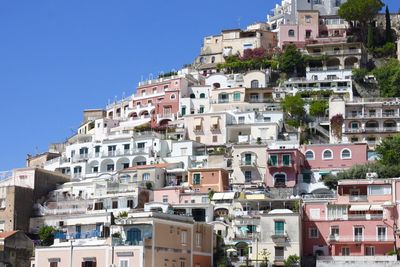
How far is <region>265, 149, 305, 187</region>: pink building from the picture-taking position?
79125 mm

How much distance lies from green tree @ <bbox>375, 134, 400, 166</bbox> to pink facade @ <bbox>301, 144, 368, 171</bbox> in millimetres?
1630

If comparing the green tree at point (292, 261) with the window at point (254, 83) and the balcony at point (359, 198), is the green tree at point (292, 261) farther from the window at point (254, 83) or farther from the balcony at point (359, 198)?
the window at point (254, 83)

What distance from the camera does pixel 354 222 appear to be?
66.2 metres

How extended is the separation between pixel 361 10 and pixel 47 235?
2162 inches

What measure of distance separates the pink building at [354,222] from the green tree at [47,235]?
2033cm

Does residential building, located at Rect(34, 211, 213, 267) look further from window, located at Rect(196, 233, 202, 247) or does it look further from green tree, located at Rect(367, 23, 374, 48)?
green tree, located at Rect(367, 23, 374, 48)

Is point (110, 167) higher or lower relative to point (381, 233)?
higher

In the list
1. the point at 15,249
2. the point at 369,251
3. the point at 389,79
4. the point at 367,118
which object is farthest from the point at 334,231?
the point at 389,79

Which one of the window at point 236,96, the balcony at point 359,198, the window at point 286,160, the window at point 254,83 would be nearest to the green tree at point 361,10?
the window at point 254,83

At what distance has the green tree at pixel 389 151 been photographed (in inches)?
3034

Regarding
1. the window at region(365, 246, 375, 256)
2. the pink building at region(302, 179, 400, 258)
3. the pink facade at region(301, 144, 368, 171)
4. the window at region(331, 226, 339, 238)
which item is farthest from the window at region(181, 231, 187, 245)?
the pink facade at region(301, 144, 368, 171)

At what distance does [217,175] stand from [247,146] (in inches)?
144

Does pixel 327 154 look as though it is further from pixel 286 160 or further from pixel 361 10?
pixel 361 10

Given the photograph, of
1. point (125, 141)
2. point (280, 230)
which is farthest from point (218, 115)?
point (280, 230)
